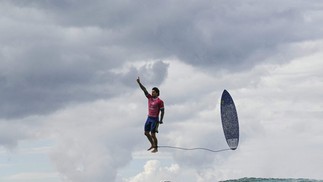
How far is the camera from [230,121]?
34.2 m

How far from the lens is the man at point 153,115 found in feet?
90.6

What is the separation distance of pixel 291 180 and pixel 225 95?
22.5ft

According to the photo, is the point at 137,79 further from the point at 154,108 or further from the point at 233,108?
the point at 233,108

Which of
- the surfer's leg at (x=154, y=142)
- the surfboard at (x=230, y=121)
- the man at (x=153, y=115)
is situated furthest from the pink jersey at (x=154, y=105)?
the surfboard at (x=230, y=121)

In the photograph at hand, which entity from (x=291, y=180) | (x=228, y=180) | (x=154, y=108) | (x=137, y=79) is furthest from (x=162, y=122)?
(x=291, y=180)

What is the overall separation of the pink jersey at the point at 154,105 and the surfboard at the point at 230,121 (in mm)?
7718

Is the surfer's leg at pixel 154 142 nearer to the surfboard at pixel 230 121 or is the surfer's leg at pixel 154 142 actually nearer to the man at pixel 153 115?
the man at pixel 153 115

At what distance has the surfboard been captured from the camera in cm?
3403

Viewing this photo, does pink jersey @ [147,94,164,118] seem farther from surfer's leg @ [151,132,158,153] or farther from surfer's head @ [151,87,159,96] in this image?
surfer's leg @ [151,132,158,153]

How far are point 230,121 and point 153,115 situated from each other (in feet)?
26.1

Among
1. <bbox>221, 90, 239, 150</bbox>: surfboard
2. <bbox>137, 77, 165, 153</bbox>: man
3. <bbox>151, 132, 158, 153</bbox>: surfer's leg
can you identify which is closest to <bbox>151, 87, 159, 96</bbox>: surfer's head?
<bbox>137, 77, 165, 153</bbox>: man

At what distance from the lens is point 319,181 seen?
1204 inches

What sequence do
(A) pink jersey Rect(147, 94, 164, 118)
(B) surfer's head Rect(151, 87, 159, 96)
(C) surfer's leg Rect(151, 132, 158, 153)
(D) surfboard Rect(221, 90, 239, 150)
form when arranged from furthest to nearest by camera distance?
(D) surfboard Rect(221, 90, 239, 150), (C) surfer's leg Rect(151, 132, 158, 153), (A) pink jersey Rect(147, 94, 164, 118), (B) surfer's head Rect(151, 87, 159, 96)

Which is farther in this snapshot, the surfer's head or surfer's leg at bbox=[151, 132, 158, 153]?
surfer's leg at bbox=[151, 132, 158, 153]
